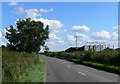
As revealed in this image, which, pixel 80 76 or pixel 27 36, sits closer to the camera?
pixel 80 76

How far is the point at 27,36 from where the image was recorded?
51250 mm

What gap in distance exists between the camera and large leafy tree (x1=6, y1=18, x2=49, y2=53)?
51.1 metres

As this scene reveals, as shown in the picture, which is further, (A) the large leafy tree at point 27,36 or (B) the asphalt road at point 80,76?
(A) the large leafy tree at point 27,36

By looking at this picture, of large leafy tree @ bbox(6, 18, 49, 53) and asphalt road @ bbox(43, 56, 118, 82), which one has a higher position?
large leafy tree @ bbox(6, 18, 49, 53)

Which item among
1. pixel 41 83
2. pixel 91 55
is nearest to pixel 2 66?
pixel 41 83

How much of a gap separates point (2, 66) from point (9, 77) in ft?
2.12

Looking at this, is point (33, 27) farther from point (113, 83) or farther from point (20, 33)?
point (113, 83)

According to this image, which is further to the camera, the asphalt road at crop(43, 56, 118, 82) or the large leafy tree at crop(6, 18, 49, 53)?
the large leafy tree at crop(6, 18, 49, 53)

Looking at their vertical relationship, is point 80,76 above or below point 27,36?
below

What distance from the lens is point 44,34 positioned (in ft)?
178

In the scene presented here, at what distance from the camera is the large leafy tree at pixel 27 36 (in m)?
51.1

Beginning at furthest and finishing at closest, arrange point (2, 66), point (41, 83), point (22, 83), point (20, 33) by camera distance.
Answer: point (20, 33) < point (41, 83) < point (22, 83) < point (2, 66)

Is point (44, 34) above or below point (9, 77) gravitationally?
above

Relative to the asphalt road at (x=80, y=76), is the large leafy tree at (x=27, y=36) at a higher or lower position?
higher
